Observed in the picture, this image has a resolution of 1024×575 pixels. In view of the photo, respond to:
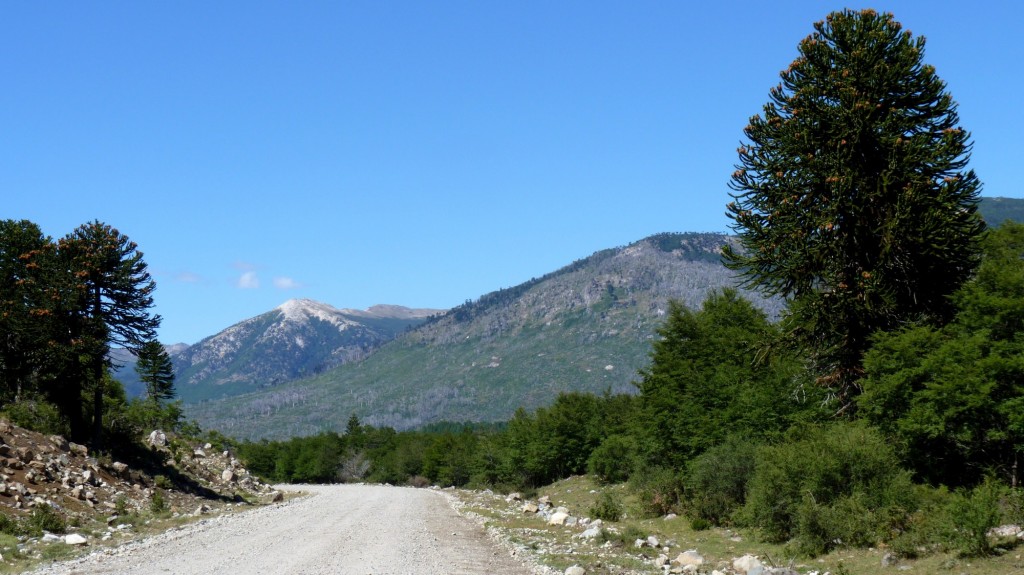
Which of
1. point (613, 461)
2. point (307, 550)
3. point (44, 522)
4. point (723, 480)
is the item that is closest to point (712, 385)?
point (723, 480)

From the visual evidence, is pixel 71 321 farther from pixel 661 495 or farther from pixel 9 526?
pixel 661 495

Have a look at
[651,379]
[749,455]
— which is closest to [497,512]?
[651,379]

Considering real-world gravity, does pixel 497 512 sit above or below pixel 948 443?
below

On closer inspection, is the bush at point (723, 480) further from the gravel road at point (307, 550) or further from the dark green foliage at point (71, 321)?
the dark green foliage at point (71, 321)

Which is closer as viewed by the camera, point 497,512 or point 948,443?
point 948,443

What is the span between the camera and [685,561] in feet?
68.4

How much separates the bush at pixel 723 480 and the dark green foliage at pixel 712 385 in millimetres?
→ 1964

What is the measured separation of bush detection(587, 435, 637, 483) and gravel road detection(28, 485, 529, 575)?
89.1 feet

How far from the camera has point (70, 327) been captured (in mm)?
41188

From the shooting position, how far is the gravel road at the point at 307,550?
59.9 feet

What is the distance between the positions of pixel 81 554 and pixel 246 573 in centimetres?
751

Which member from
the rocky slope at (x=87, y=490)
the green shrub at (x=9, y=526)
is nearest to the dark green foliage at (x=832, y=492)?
the rocky slope at (x=87, y=490)

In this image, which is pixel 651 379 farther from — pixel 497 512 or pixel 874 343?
pixel 874 343

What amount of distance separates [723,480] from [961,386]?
11401 mm
